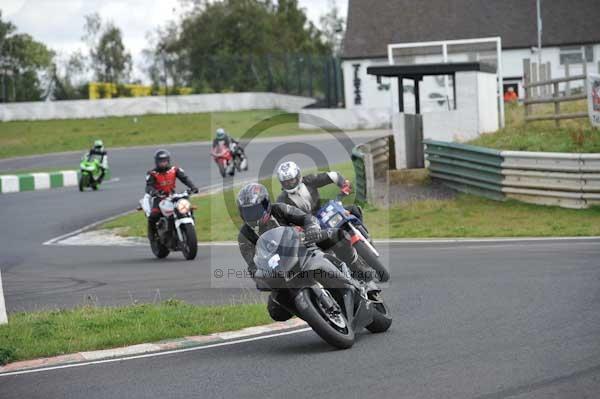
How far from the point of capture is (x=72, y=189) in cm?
3456

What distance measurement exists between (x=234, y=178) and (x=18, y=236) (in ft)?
34.2

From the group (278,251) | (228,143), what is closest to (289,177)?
(278,251)

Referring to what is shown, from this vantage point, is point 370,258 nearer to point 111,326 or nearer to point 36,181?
point 111,326

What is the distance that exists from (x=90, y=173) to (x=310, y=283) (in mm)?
25597

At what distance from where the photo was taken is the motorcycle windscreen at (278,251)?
8133 mm

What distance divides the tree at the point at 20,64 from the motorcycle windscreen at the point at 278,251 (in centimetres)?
5321

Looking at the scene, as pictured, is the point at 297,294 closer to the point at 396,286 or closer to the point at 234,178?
the point at 396,286

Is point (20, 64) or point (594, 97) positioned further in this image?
point (20, 64)

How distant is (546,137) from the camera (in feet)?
74.1

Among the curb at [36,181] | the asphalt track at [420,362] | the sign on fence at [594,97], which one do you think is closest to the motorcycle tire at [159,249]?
the asphalt track at [420,362]

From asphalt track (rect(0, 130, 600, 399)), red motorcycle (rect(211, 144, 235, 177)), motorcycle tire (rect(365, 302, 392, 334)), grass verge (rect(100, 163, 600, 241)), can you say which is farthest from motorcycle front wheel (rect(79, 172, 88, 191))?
motorcycle tire (rect(365, 302, 392, 334))

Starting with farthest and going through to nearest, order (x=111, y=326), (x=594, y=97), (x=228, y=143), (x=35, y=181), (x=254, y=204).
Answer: (x=35, y=181) < (x=228, y=143) < (x=594, y=97) < (x=111, y=326) < (x=254, y=204)

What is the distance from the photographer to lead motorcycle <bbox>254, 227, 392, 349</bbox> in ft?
26.7

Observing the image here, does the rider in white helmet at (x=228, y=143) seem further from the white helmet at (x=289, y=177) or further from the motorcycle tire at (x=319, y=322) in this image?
the motorcycle tire at (x=319, y=322)
